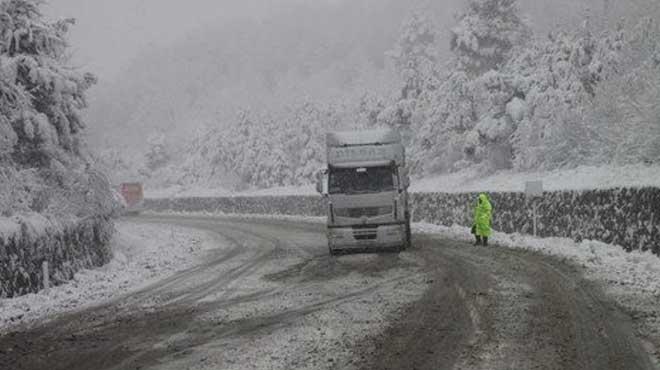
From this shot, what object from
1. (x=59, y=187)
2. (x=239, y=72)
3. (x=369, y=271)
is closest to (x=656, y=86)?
(x=369, y=271)

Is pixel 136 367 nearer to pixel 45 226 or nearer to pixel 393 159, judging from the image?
pixel 45 226

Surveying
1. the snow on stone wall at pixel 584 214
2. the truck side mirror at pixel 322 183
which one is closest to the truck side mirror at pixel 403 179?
the truck side mirror at pixel 322 183

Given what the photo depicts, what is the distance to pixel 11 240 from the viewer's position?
16.1m

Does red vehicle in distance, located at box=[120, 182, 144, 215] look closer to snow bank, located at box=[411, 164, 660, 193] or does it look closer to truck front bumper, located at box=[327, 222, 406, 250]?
snow bank, located at box=[411, 164, 660, 193]

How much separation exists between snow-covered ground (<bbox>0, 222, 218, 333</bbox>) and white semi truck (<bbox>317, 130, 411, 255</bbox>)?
488cm

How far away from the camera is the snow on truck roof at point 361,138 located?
20.4 metres

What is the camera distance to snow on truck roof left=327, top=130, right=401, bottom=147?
20.4 meters

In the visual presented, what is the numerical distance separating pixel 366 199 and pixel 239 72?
126 meters

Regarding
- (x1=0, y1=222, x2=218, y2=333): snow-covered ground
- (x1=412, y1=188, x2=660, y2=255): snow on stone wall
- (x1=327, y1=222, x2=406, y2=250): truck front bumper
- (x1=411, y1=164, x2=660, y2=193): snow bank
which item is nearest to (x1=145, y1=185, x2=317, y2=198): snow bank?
(x1=411, y1=164, x2=660, y2=193): snow bank

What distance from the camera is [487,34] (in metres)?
45.2

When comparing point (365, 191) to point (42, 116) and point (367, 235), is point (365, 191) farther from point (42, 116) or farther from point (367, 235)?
point (42, 116)

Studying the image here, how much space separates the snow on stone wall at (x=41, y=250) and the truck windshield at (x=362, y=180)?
7.36 metres

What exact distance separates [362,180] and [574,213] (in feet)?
21.4

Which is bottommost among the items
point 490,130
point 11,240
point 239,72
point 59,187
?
point 11,240
